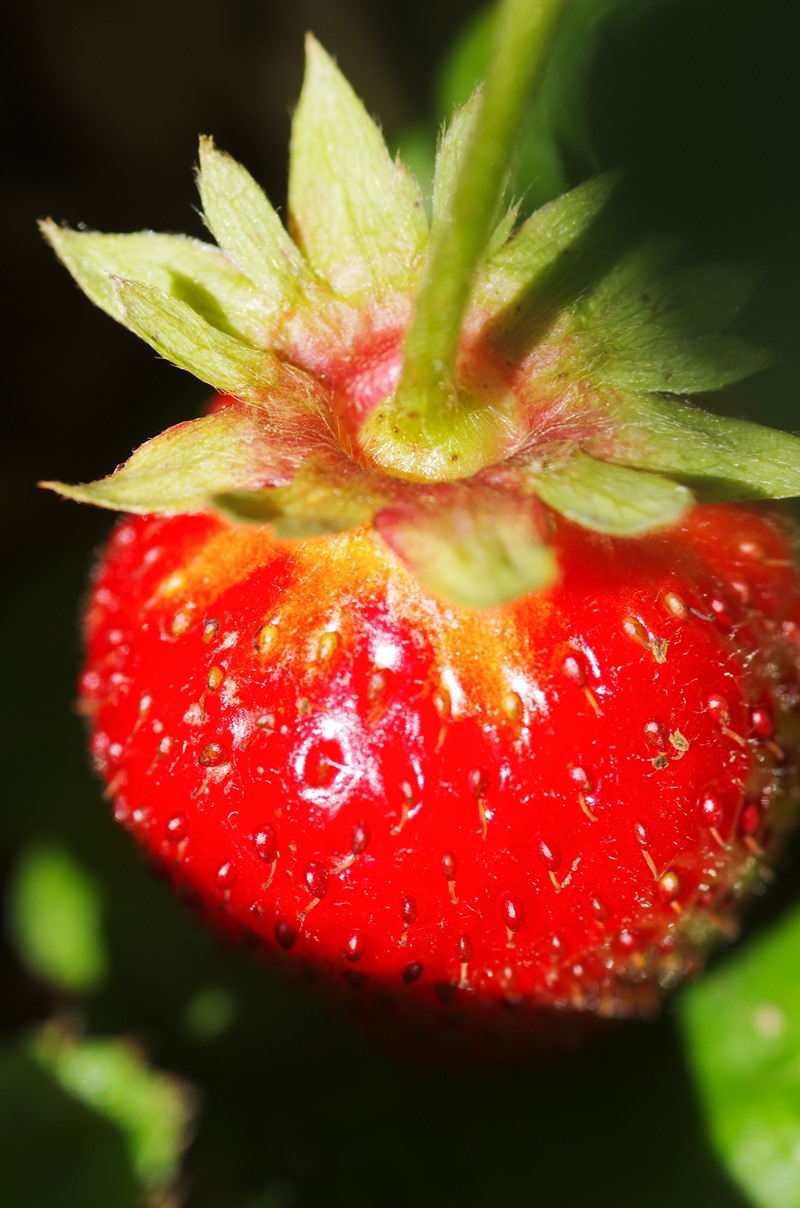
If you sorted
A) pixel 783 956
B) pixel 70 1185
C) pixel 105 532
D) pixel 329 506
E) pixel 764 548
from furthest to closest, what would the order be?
pixel 105 532, pixel 783 956, pixel 70 1185, pixel 764 548, pixel 329 506

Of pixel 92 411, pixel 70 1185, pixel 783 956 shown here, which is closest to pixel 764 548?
pixel 783 956

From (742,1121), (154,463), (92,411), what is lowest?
(742,1121)

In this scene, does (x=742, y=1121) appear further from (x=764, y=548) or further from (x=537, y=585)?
(x=537, y=585)

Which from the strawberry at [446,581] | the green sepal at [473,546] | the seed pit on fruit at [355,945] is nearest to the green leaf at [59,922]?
the strawberry at [446,581]

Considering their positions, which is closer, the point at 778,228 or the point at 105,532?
the point at 778,228

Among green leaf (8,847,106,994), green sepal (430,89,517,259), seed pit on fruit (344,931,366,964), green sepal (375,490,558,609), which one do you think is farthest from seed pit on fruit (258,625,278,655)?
green leaf (8,847,106,994)

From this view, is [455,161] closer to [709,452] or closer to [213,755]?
[709,452]

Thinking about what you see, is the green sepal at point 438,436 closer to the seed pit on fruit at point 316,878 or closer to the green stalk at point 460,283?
the green stalk at point 460,283

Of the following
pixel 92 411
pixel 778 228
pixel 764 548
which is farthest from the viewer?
pixel 92 411
